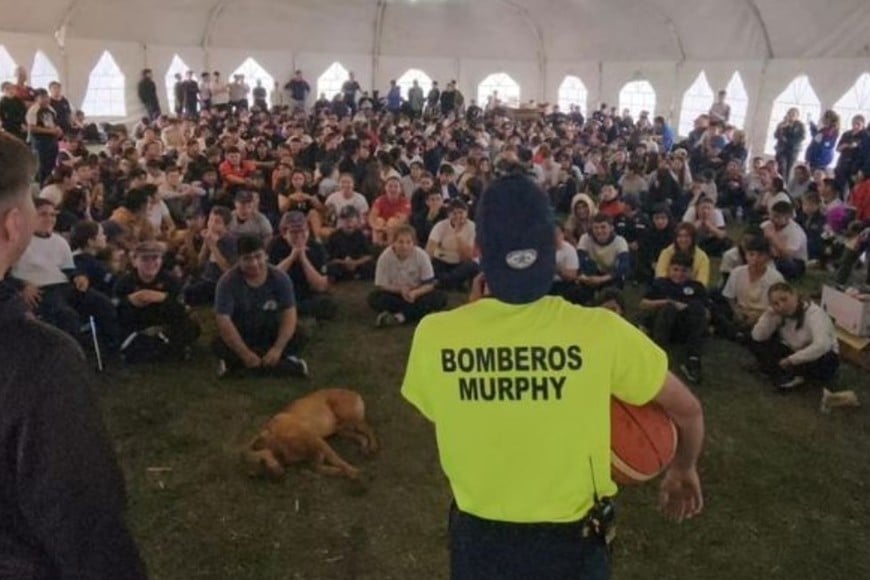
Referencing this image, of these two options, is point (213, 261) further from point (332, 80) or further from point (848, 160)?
point (332, 80)

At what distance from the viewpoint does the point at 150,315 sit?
6.41 metres

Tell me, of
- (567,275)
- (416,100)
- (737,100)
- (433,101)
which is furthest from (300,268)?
(416,100)

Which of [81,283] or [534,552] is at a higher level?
[81,283]

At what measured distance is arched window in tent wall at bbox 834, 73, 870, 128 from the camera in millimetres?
15328

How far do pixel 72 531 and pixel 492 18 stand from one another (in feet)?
90.3

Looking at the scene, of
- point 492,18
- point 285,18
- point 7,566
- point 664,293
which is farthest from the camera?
point 492,18

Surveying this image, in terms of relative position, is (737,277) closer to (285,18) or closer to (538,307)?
(538,307)

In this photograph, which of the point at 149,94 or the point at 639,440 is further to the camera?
the point at 149,94

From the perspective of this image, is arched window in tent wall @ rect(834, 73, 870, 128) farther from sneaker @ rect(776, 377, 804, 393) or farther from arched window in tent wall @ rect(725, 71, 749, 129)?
sneaker @ rect(776, 377, 804, 393)

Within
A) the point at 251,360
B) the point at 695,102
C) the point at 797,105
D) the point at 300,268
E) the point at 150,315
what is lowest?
the point at 251,360

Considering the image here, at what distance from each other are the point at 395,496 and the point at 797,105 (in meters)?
16.4

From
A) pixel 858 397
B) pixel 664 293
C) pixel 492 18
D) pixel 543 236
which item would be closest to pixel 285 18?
pixel 492 18

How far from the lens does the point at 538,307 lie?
1.80m

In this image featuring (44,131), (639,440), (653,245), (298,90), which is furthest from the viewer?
(298,90)
